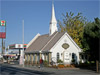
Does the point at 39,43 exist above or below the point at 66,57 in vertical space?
above

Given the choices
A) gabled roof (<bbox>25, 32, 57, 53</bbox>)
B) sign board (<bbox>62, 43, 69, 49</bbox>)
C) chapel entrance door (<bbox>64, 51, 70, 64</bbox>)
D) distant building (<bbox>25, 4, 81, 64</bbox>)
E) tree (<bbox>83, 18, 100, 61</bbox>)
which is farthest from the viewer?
gabled roof (<bbox>25, 32, 57, 53</bbox>)

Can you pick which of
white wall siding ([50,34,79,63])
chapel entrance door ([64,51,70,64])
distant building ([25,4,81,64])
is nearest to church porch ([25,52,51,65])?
distant building ([25,4,81,64])

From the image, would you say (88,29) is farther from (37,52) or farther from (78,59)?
(37,52)

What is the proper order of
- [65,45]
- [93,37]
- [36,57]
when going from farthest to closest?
[36,57], [65,45], [93,37]

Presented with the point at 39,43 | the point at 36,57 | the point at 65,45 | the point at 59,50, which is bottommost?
the point at 36,57

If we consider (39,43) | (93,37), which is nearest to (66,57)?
(39,43)

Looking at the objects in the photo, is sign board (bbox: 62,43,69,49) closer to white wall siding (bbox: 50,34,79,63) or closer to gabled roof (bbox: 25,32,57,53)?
white wall siding (bbox: 50,34,79,63)

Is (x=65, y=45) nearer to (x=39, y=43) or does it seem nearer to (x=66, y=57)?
(x=66, y=57)

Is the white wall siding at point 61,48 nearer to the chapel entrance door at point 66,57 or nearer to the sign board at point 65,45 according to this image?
the sign board at point 65,45

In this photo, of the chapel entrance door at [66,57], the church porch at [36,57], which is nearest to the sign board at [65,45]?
the chapel entrance door at [66,57]

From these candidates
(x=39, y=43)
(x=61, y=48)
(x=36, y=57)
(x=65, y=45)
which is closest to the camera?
(x=61, y=48)

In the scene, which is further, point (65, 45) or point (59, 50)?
point (65, 45)

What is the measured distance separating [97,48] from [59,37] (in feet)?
43.4

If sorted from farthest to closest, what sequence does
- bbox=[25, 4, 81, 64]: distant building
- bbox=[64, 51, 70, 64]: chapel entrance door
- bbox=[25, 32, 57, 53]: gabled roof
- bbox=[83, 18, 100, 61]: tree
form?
1. bbox=[25, 32, 57, 53]: gabled roof
2. bbox=[64, 51, 70, 64]: chapel entrance door
3. bbox=[25, 4, 81, 64]: distant building
4. bbox=[83, 18, 100, 61]: tree
